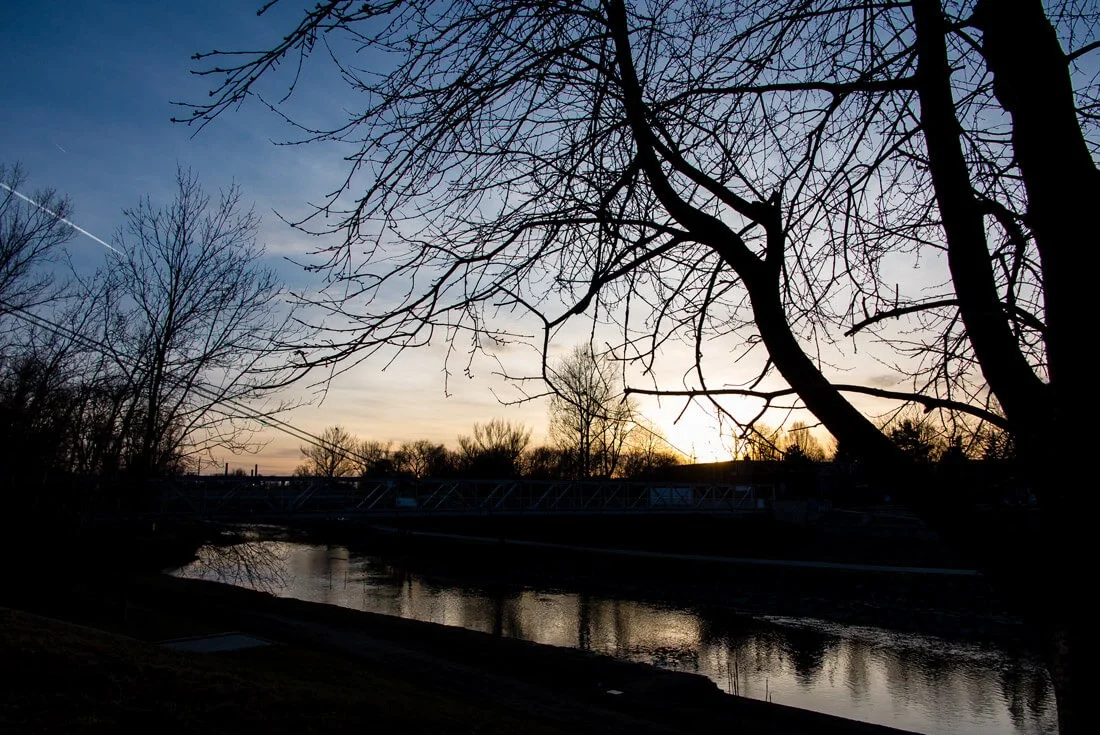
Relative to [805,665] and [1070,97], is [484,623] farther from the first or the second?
[1070,97]

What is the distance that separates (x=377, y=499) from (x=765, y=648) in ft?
58.2

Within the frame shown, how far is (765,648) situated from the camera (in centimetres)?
2258

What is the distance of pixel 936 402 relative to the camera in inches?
143

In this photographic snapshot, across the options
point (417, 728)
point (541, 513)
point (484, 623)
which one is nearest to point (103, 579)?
point (417, 728)

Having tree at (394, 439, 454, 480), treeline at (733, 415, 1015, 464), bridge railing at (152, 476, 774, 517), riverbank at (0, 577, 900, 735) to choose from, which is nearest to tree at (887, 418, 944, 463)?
treeline at (733, 415, 1015, 464)

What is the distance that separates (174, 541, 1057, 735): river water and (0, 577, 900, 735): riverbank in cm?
185

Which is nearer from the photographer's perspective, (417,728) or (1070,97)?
(1070,97)

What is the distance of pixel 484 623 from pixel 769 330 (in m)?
24.2

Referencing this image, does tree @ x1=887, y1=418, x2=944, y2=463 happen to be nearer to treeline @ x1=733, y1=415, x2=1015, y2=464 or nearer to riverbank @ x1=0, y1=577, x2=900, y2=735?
treeline @ x1=733, y1=415, x2=1015, y2=464

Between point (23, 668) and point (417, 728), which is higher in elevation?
point (23, 668)

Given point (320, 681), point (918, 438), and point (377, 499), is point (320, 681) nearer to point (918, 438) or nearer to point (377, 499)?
point (918, 438)

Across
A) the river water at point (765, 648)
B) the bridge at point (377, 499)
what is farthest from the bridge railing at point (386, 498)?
the river water at point (765, 648)

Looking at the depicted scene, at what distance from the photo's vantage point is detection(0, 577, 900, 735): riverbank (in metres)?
6.67

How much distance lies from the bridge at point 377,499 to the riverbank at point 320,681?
321 centimetres
